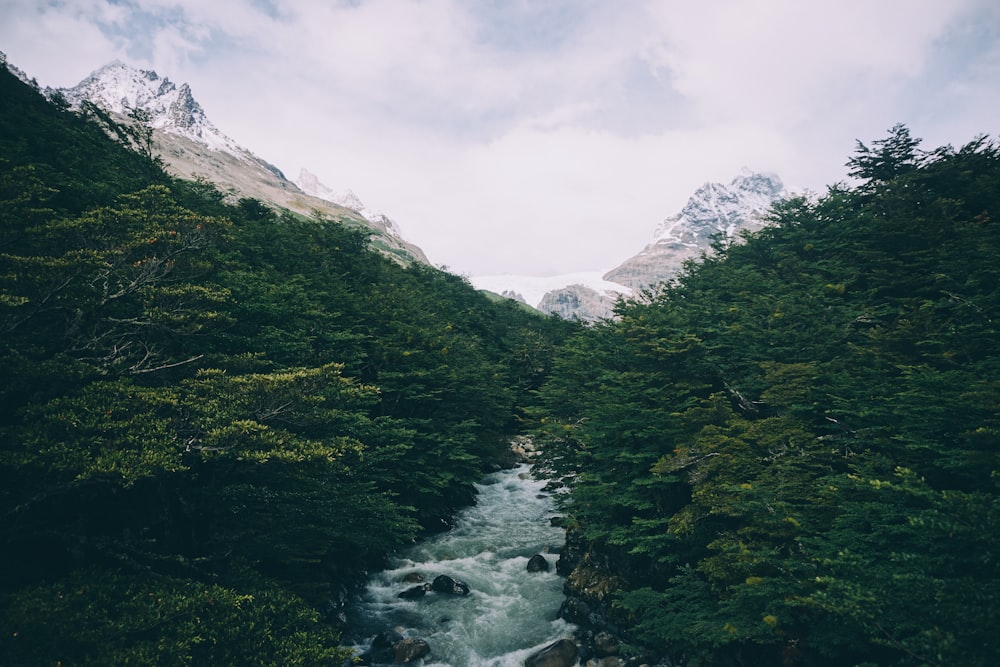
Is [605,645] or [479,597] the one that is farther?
[479,597]

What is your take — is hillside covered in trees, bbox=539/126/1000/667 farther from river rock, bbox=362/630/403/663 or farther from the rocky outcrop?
river rock, bbox=362/630/403/663

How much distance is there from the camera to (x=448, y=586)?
2047cm

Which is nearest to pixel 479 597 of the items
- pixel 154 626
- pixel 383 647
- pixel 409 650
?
pixel 409 650

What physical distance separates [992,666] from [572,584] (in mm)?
14398

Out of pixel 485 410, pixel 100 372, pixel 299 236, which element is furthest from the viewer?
pixel 299 236

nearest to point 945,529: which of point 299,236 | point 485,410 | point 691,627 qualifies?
point 691,627

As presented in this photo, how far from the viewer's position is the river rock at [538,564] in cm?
2250

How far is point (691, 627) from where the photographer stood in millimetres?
12445

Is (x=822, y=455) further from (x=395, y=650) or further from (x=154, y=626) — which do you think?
(x=154, y=626)

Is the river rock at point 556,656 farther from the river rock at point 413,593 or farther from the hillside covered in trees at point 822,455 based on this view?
the river rock at point 413,593

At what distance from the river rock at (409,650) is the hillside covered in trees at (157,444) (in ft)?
9.86

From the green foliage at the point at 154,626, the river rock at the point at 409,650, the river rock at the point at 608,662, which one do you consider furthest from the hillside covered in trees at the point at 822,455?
the green foliage at the point at 154,626

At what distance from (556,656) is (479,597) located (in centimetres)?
536

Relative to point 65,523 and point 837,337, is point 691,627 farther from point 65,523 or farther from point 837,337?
point 65,523
